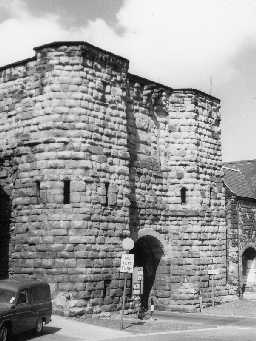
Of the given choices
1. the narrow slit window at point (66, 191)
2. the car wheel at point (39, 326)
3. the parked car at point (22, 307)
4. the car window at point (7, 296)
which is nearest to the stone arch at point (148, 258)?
the narrow slit window at point (66, 191)

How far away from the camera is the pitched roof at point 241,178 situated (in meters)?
32.4

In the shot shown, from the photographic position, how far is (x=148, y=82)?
2358 cm

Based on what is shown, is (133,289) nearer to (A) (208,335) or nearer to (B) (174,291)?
(B) (174,291)

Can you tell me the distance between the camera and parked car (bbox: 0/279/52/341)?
523 inches

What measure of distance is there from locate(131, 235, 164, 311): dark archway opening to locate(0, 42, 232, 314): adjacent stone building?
0.17ft

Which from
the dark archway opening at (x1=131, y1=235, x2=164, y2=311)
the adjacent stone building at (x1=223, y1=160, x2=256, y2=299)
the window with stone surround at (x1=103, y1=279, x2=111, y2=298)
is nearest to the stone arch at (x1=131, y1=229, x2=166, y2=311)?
the dark archway opening at (x1=131, y1=235, x2=164, y2=311)

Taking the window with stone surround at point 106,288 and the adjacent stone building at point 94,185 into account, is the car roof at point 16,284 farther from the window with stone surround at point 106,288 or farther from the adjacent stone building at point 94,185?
the window with stone surround at point 106,288

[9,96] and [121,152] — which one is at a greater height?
[9,96]

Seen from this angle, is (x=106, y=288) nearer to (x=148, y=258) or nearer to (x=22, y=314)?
(x=148, y=258)

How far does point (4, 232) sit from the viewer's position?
66.2 ft

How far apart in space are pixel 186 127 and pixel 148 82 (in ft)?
9.08

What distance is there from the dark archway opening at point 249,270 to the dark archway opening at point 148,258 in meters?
7.65

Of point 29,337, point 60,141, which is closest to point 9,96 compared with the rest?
point 60,141

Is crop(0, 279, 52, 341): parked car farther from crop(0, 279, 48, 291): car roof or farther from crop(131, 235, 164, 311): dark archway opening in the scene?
crop(131, 235, 164, 311): dark archway opening
